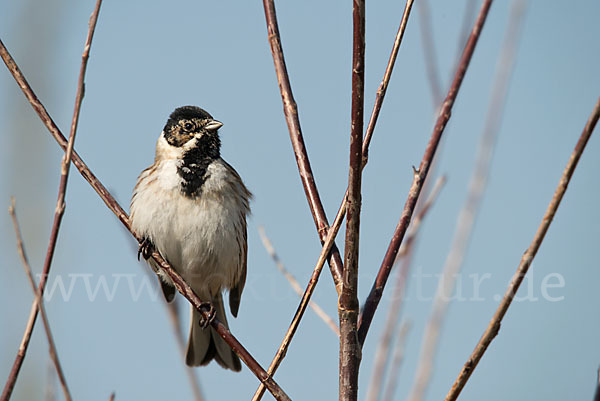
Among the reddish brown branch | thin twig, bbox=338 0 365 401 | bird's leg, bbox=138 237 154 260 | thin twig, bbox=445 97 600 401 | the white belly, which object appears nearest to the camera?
thin twig, bbox=445 97 600 401

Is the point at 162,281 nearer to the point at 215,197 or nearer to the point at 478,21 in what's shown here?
the point at 215,197

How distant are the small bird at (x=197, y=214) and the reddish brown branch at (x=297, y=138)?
1889 mm

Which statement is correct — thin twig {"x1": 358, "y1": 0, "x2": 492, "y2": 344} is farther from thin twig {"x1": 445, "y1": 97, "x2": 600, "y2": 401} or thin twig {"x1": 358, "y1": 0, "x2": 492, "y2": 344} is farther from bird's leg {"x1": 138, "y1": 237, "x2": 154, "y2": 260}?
bird's leg {"x1": 138, "y1": 237, "x2": 154, "y2": 260}

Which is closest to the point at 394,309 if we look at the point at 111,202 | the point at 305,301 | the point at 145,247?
the point at 305,301

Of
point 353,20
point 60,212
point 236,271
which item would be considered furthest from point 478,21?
point 236,271

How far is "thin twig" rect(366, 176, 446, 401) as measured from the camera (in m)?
2.50

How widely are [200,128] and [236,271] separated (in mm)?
1071

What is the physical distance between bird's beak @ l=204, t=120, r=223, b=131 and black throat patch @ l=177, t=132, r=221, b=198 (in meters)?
0.06

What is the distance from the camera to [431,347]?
2818 millimetres

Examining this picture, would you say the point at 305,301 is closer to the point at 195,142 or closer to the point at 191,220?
the point at 191,220

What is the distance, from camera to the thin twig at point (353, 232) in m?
1.82

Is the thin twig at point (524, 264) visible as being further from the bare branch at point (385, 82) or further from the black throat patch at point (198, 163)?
the black throat patch at point (198, 163)

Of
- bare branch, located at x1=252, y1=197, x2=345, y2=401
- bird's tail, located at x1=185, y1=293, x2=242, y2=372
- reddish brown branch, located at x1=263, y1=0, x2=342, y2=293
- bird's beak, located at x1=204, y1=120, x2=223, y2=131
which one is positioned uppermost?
bird's beak, located at x1=204, y1=120, x2=223, y2=131

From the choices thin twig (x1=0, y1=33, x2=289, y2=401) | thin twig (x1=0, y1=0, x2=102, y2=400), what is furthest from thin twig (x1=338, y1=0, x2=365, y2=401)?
thin twig (x1=0, y1=0, x2=102, y2=400)
